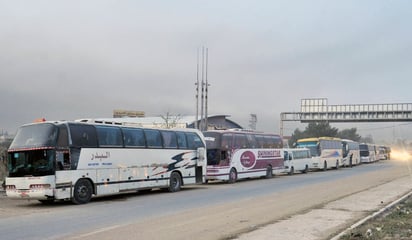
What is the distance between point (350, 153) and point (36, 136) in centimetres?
4835

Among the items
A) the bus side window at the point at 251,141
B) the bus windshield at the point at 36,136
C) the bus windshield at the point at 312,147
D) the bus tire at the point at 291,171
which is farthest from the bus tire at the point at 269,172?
the bus windshield at the point at 36,136

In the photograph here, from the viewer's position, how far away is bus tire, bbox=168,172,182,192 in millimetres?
22250

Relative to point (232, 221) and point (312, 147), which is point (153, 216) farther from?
point (312, 147)

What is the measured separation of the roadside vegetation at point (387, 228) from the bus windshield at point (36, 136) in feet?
34.6

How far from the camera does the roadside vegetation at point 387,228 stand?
31.3ft

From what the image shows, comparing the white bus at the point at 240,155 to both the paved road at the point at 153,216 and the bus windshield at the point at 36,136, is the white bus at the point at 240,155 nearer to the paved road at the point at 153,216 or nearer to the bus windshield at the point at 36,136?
the paved road at the point at 153,216

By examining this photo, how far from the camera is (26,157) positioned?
16.5m

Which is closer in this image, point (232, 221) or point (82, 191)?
point (232, 221)

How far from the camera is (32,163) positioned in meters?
16.4

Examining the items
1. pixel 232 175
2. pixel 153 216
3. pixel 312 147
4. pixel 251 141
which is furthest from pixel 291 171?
pixel 153 216

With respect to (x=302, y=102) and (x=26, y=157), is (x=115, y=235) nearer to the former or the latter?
(x=26, y=157)

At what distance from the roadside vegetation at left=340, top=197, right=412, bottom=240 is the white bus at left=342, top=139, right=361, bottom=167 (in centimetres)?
4429

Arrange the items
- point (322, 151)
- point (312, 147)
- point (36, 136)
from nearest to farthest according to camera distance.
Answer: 1. point (36, 136)
2. point (312, 147)
3. point (322, 151)

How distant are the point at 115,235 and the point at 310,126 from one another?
105 meters
